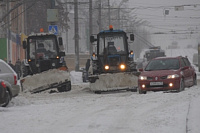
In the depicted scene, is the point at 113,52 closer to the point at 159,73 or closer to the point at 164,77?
the point at 159,73

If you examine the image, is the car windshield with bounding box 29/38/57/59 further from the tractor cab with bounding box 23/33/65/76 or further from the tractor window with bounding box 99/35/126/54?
the tractor window with bounding box 99/35/126/54

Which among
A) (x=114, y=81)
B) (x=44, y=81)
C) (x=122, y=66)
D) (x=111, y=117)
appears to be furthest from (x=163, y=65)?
(x=111, y=117)

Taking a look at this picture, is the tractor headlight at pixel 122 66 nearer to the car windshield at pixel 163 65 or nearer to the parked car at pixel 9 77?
the car windshield at pixel 163 65

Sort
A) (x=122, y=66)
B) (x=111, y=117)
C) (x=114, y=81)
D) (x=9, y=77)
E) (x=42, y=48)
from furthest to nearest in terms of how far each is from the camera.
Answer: (x=42, y=48) < (x=122, y=66) < (x=114, y=81) < (x=9, y=77) < (x=111, y=117)

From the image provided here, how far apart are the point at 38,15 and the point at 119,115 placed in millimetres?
52556

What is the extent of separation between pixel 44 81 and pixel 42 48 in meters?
2.27

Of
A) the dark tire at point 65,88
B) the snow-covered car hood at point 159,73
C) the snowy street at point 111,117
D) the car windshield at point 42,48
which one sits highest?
the car windshield at point 42,48

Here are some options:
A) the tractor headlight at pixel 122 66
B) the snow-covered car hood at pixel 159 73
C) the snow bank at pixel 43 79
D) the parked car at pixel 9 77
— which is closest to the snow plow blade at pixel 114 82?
the tractor headlight at pixel 122 66

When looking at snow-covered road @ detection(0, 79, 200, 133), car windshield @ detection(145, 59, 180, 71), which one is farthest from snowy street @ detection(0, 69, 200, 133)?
car windshield @ detection(145, 59, 180, 71)

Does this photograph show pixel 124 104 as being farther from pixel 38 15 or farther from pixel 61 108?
pixel 38 15

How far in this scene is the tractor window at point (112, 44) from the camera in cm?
2369

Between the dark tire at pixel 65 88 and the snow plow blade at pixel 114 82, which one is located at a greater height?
the snow plow blade at pixel 114 82

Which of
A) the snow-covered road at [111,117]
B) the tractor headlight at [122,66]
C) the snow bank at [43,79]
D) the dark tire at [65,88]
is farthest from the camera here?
the dark tire at [65,88]

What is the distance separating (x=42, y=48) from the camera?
23.9 meters
